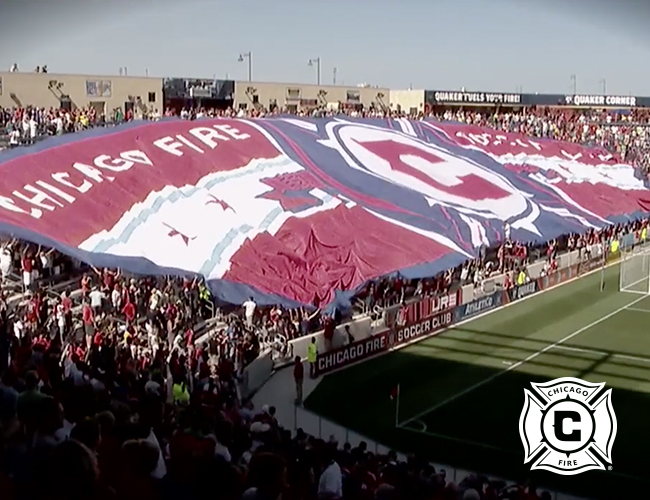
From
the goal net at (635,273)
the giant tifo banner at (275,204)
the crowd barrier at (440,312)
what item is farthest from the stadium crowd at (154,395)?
the goal net at (635,273)

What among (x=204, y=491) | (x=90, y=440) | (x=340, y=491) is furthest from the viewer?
(x=340, y=491)

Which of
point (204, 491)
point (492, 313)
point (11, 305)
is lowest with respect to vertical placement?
point (492, 313)

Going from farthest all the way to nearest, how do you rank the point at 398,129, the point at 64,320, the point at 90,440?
the point at 398,129 → the point at 64,320 → the point at 90,440

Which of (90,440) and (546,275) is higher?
(90,440)

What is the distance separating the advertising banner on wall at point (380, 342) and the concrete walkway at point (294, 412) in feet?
2.39

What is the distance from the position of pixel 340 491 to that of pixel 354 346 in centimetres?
1354

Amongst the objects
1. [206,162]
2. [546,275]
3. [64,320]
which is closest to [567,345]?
[546,275]

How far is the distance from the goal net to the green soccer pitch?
300 cm

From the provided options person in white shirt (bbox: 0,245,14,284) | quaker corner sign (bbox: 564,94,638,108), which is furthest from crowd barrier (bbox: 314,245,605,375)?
quaker corner sign (bbox: 564,94,638,108)

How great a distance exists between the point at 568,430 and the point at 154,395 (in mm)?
4474

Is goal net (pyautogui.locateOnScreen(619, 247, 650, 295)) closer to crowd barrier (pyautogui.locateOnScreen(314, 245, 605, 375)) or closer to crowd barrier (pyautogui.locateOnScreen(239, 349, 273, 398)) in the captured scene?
crowd barrier (pyautogui.locateOnScreen(314, 245, 605, 375))

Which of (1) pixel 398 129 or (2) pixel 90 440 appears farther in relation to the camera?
(1) pixel 398 129

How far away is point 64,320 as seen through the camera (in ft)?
58.1

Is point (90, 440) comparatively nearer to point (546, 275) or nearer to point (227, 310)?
point (227, 310)
